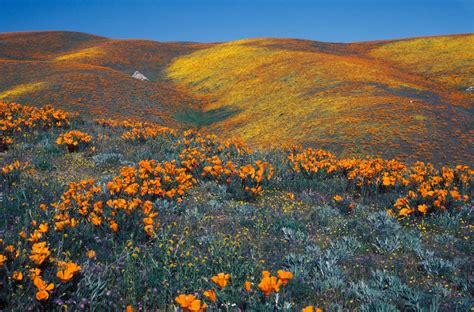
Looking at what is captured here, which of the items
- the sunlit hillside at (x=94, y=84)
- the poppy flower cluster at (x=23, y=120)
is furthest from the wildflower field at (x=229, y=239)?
the sunlit hillside at (x=94, y=84)

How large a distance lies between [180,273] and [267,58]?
43.6 meters

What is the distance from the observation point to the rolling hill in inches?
782

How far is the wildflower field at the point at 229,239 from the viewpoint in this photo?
3.11m

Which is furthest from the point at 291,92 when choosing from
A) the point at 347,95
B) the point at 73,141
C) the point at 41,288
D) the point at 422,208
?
the point at 41,288

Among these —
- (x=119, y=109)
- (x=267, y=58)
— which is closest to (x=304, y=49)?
(x=267, y=58)

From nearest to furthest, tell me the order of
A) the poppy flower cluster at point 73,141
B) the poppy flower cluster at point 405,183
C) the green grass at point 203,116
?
the poppy flower cluster at point 405,183 < the poppy flower cluster at point 73,141 < the green grass at point 203,116

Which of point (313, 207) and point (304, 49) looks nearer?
point (313, 207)

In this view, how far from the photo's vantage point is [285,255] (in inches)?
164

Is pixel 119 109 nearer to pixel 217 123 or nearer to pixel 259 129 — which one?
pixel 217 123

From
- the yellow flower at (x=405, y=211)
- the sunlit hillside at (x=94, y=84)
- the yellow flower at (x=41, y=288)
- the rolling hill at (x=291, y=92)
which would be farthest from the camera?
the sunlit hillside at (x=94, y=84)

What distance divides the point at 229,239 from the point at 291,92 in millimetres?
28621

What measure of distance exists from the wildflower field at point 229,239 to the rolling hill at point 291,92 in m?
11.5

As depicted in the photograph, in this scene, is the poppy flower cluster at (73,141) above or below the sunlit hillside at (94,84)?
below

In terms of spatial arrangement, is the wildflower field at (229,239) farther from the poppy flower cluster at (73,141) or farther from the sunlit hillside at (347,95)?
the sunlit hillside at (347,95)
